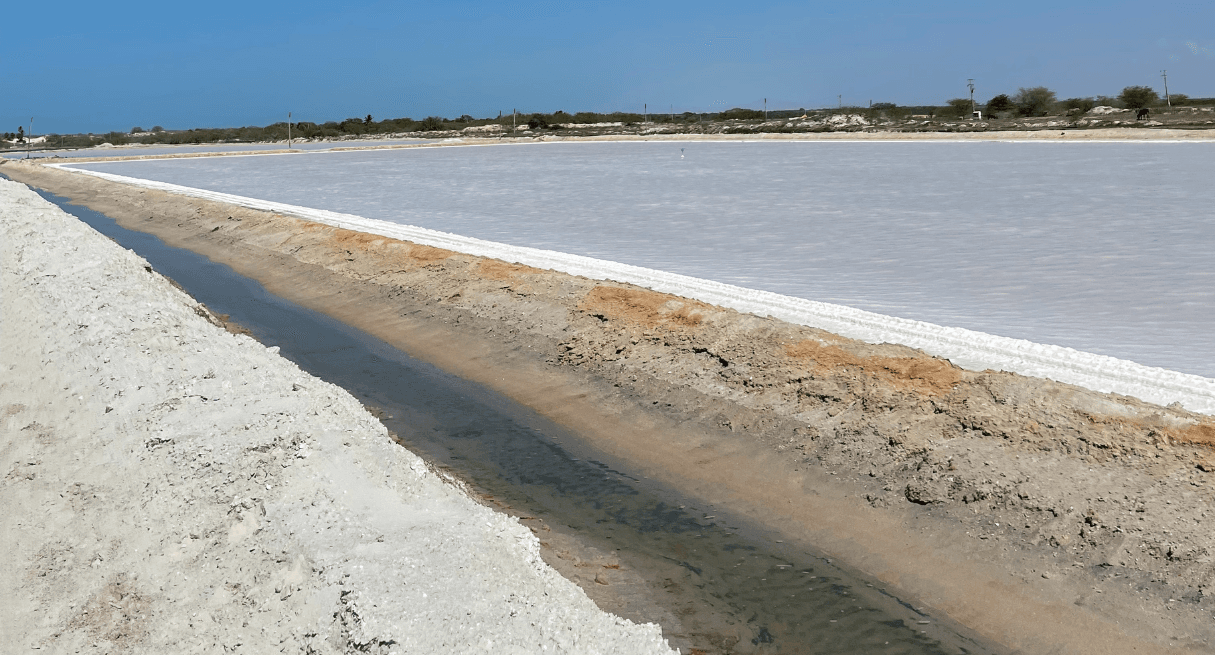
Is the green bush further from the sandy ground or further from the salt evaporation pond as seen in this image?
the sandy ground

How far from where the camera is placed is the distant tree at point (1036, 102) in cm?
7131

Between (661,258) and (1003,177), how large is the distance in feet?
47.8

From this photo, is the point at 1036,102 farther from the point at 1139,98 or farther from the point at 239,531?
the point at 239,531

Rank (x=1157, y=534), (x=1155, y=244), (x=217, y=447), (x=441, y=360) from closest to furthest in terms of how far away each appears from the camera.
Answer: (x=1157, y=534) → (x=217, y=447) → (x=441, y=360) → (x=1155, y=244)

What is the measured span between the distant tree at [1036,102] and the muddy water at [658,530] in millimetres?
72254

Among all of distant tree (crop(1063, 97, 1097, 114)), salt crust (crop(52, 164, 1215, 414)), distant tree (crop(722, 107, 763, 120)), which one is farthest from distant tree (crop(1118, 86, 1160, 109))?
salt crust (crop(52, 164, 1215, 414))

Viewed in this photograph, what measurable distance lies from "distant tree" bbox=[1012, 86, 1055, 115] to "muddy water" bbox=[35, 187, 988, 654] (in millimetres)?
72254

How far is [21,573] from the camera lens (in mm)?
4797

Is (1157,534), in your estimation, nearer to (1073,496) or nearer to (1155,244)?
(1073,496)

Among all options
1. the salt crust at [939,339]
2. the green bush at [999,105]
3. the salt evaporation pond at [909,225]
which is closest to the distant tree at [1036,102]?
the green bush at [999,105]

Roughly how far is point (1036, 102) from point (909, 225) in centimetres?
6579

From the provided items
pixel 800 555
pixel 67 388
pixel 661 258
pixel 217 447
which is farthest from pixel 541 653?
pixel 661 258

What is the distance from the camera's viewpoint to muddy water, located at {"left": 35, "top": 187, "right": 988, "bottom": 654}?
4.32 meters

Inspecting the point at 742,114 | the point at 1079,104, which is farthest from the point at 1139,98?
the point at 742,114
